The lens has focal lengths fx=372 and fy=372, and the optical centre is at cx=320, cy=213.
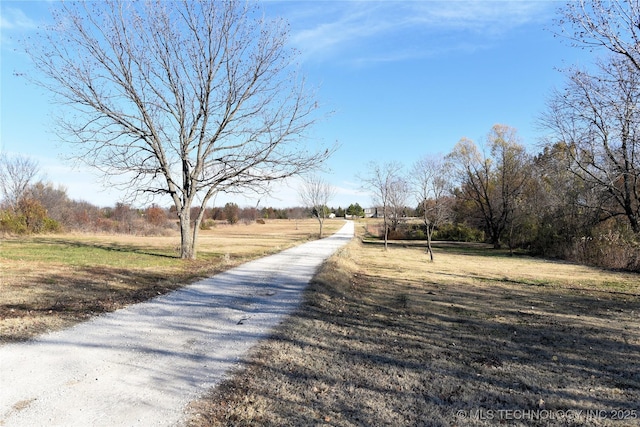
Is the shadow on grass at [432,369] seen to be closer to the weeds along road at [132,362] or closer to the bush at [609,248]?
the weeds along road at [132,362]

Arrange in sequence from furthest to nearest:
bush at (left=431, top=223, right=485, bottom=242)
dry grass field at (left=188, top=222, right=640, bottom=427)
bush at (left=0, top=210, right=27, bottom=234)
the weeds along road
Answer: bush at (left=431, top=223, right=485, bottom=242)
bush at (left=0, top=210, right=27, bottom=234)
dry grass field at (left=188, top=222, right=640, bottom=427)
the weeds along road

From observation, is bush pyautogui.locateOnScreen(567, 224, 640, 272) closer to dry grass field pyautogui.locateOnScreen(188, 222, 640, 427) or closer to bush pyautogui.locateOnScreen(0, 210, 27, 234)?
dry grass field pyautogui.locateOnScreen(188, 222, 640, 427)

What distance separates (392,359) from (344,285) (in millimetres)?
5667

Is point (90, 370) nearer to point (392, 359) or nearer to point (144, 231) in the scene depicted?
point (392, 359)

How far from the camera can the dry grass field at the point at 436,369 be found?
10.8 feet

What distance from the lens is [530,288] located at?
461 inches

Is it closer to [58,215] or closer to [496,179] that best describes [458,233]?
[496,179]

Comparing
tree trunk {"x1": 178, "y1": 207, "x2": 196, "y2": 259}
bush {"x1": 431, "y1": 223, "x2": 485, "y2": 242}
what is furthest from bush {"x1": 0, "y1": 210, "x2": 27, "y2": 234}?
bush {"x1": 431, "y1": 223, "x2": 485, "y2": 242}

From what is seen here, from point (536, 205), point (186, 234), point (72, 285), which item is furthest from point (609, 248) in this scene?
point (72, 285)

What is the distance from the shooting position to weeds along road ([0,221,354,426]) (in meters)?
3.10

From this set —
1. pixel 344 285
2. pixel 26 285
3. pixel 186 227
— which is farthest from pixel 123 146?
pixel 344 285

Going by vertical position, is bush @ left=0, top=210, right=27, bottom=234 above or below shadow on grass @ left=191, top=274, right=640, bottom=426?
above

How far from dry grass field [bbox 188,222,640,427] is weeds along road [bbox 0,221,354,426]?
1.15 ft

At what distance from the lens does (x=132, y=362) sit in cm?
416
